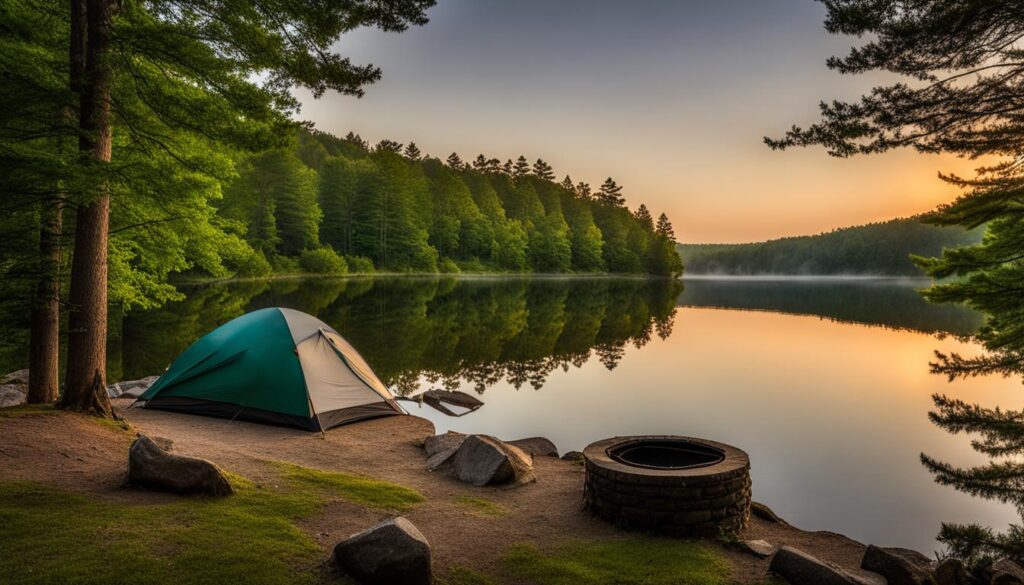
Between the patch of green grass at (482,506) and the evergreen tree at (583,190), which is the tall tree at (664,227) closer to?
the evergreen tree at (583,190)

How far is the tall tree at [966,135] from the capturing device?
299 inches

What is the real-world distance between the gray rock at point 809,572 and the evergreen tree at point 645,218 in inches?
4632

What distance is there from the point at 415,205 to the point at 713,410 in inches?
2600

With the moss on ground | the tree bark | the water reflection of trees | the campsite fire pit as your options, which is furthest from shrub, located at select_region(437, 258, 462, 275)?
the moss on ground

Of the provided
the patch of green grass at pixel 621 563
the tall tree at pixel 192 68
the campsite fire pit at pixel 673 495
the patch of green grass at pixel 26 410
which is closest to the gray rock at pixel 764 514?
the campsite fire pit at pixel 673 495

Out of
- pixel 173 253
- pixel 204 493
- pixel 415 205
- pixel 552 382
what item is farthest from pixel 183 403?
pixel 415 205

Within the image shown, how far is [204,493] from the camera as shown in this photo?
654cm

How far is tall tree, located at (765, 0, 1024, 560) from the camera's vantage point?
299 inches

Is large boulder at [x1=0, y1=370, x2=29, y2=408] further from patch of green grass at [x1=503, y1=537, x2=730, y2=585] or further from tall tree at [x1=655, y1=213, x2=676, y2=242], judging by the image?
tall tree at [x1=655, y1=213, x2=676, y2=242]

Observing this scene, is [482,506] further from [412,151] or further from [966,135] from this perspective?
[412,151]

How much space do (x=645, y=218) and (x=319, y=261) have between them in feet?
253

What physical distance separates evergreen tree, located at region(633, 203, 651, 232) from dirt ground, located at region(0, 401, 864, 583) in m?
115

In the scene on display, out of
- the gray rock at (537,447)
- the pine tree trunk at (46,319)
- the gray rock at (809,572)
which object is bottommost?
the gray rock at (537,447)

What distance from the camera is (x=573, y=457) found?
11.2 meters
